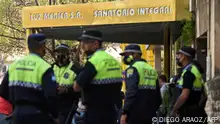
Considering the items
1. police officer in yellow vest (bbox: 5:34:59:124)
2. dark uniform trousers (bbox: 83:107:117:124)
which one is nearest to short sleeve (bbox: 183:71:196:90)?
dark uniform trousers (bbox: 83:107:117:124)

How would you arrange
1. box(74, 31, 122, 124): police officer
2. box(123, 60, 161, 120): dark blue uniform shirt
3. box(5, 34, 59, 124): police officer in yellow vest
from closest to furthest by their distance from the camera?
1. box(5, 34, 59, 124): police officer in yellow vest
2. box(74, 31, 122, 124): police officer
3. box(123, 60, 161, 120): dark blue uniform shirt

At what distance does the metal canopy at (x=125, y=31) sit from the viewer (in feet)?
43.2

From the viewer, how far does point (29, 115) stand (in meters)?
5.64

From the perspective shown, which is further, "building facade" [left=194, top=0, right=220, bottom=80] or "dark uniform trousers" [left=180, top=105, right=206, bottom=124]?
"building facade" [left=194, top=0, right=220, bottom=80]

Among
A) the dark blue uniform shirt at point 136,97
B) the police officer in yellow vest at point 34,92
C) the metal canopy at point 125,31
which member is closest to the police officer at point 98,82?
the police officer in yellow vest at point 34,92

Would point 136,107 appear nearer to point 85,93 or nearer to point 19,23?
point 85,93

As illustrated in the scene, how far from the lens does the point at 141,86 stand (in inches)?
279

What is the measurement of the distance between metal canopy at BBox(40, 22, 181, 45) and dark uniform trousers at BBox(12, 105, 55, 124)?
7263mm

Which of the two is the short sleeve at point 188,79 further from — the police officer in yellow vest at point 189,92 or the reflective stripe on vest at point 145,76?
the reflective stripe on vest at point 145,76

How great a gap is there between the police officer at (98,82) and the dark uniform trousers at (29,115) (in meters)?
0.66

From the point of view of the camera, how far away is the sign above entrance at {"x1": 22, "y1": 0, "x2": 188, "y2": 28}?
38.2 ft

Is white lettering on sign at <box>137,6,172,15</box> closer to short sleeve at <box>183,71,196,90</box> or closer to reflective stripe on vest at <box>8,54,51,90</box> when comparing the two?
short sleeve at <box>183,71,196,90</box>

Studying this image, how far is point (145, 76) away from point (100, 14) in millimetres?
5243

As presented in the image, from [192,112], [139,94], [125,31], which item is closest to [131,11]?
[125,31]
